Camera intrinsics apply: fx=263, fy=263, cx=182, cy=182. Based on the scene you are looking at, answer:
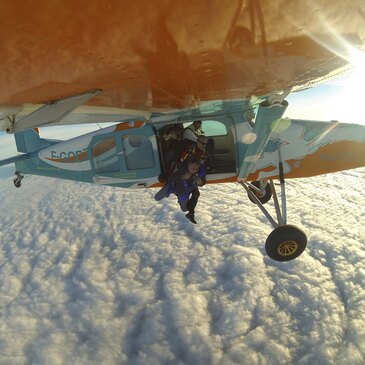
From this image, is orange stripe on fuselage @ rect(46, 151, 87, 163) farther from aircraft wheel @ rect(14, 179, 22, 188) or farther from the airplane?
the airplane

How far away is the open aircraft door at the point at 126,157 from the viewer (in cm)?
621

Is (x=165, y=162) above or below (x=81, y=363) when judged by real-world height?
above

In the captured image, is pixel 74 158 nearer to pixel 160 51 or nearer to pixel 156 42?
pixel 160 51

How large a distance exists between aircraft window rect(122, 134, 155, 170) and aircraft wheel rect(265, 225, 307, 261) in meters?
3.22

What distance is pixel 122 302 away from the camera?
59.7 ft

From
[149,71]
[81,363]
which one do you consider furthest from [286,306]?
[149,71]

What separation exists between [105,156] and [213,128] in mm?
2795

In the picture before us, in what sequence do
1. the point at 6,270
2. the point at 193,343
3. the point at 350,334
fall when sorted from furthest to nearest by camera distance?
the point at 6,270, the point at 193,343, the point at 350,334

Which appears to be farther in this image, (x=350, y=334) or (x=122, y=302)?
(x=122, y=302)

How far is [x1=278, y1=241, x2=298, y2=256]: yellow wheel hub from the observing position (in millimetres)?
5770

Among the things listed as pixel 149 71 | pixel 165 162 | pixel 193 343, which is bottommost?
pixel 193 343

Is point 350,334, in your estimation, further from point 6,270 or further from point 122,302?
point 6,270

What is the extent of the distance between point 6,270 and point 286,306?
25132 millimetres

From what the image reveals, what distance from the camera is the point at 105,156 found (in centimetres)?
665
